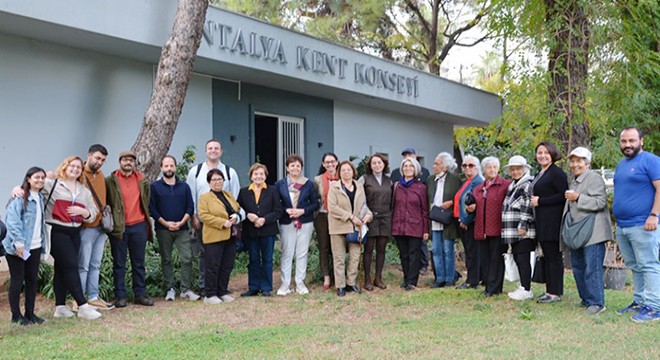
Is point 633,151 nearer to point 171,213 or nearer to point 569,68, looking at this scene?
point 569,68

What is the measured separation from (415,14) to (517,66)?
15.6m

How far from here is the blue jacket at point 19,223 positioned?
22.4 feet

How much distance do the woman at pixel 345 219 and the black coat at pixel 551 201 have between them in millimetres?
2313

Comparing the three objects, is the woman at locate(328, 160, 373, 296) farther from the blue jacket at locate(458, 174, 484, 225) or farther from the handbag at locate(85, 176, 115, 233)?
the handbag at locate(85, 176, 115, 233)

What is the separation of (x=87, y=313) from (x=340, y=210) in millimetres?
3266

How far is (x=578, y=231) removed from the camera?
750 cm

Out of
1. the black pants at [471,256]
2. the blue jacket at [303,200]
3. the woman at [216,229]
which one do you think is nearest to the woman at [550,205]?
the black pants at [471,256]

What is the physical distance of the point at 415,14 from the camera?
27172 mm

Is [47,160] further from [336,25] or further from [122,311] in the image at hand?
[336,25]

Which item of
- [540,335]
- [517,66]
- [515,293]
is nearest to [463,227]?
[515,293]

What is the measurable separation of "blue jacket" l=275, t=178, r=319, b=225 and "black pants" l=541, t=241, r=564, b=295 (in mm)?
2893

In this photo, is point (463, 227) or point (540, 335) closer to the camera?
point (540, 335)

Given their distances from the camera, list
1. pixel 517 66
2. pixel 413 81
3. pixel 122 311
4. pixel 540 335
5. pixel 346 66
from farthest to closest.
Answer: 1. pixel 413 81
2. pixel 346 66
3. pixel 517 66
4. pixel 122 311
5. pixel 540 335

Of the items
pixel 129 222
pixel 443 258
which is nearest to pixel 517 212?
pixel 443 258
